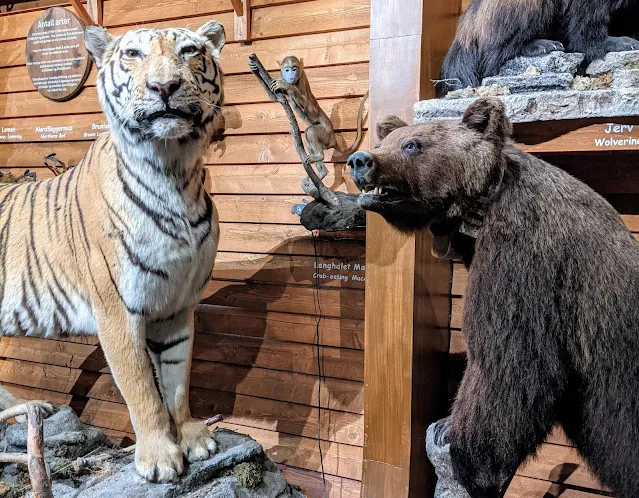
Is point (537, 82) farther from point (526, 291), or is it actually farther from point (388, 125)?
point (526, 291)

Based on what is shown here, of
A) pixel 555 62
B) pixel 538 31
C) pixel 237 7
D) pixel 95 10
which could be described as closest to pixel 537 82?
pixel 555 62

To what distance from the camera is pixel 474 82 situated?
190cm

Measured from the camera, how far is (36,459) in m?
1.66

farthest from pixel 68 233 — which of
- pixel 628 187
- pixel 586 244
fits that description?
pixel 628 187

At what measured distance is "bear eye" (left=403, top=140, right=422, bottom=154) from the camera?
1385 millimetres

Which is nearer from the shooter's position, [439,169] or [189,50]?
[439,169]

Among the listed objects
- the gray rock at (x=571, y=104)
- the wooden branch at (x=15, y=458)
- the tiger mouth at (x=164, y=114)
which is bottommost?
the wooden branch at (x=15, y=458)

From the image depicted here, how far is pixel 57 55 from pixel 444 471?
322 centimetres

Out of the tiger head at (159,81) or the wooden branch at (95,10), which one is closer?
the tiger head at (159,81)

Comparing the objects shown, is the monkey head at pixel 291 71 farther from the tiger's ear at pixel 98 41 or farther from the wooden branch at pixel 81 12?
the wooden branch at pixel 81 12

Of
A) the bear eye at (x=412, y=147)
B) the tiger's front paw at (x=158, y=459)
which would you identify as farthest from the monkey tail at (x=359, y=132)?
the tiger's front paw at (x=158, y=459)

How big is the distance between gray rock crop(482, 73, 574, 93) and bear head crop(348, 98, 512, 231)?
406 mm

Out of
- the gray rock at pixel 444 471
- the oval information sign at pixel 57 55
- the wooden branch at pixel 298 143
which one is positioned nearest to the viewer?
the gray rock at pixel 444 471

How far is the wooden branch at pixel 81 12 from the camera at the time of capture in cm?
312
